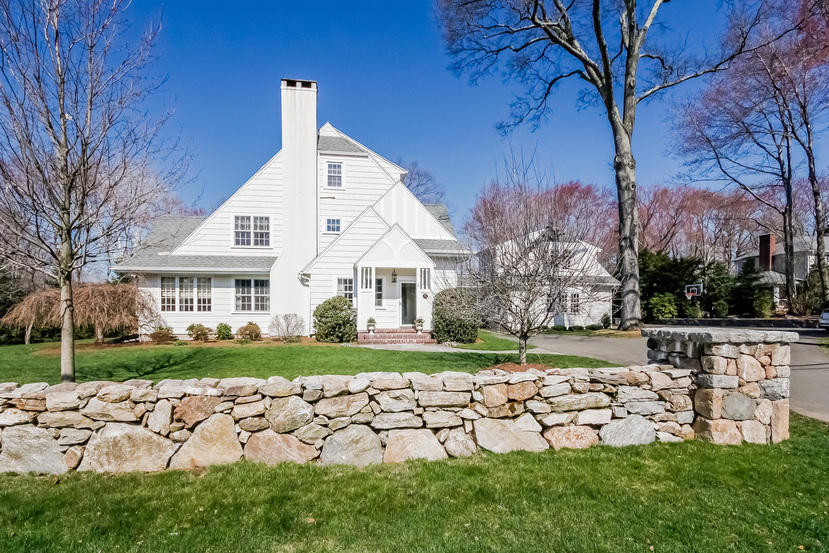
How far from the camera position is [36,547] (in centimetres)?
272

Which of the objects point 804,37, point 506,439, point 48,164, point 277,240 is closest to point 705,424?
point 506,439

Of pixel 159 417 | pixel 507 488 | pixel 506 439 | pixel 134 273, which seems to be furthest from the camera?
pixel 134 273

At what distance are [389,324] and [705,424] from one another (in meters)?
11.1

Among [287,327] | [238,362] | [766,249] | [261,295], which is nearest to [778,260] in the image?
[766,249]

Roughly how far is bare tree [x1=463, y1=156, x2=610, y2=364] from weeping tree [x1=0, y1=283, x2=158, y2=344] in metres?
12.5

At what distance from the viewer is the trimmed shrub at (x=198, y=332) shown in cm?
1465

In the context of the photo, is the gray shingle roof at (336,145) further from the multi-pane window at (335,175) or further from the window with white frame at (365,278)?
the window with white frame at (365,278)

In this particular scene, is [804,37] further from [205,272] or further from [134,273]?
[134,273]

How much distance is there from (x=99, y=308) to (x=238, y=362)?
7417 millimetres

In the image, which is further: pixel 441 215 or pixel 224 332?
pixel 441 215

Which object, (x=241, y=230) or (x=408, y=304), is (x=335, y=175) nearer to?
(x=241, y=230)

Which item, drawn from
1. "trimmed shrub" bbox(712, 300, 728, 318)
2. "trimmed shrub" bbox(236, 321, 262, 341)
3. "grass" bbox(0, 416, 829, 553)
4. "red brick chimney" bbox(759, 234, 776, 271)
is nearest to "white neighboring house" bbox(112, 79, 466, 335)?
"trimmed shrub" bbox(236, 321, 262, 341)

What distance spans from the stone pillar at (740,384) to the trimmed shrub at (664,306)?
20335mm

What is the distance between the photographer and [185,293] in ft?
50.7
